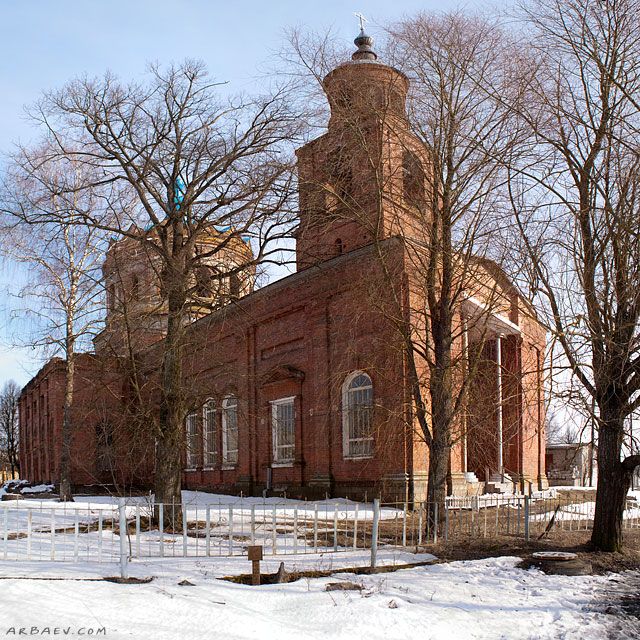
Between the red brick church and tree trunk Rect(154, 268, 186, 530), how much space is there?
392mm

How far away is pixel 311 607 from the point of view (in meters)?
8.00

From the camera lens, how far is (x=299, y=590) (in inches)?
343

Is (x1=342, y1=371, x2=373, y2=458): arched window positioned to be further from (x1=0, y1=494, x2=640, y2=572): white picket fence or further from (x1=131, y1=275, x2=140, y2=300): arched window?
(x1=131, y1=275, x2=140, y2=300): arched window

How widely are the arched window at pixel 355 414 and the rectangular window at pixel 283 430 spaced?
2935 millimetres

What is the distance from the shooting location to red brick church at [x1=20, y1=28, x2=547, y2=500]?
13.9 meters

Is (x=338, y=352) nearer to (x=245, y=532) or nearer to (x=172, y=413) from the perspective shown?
(x=172, y=413)

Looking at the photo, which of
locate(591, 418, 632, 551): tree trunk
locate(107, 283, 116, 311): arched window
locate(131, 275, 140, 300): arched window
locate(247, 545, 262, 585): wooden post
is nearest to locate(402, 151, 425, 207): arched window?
locate(591, 418, 632, 551): tree trunk

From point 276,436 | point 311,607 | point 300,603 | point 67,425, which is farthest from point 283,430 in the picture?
point 311,607

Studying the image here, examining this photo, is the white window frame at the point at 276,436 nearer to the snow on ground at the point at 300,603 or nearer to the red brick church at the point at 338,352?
the red brick church at the point at 338,352

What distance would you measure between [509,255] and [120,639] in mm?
8710

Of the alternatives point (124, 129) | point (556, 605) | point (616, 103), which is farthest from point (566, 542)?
point (124, 129)

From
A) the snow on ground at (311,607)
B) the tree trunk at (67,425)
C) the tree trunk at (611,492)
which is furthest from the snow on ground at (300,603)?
the tree trunk at (67,425)

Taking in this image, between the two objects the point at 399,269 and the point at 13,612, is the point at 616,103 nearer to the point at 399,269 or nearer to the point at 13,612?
the point at 399,269

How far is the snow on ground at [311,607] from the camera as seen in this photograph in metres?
7.14
